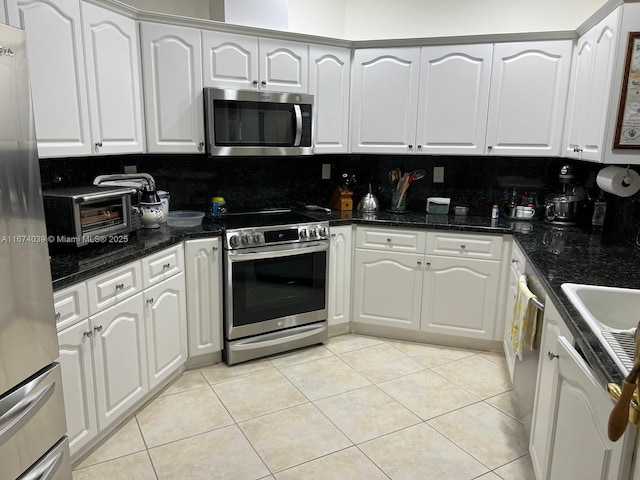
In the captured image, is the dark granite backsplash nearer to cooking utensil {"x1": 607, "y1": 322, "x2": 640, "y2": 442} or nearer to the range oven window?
the range oven window

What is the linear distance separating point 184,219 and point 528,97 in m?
2.39

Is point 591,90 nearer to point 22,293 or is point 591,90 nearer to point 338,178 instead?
Result: point 338,178

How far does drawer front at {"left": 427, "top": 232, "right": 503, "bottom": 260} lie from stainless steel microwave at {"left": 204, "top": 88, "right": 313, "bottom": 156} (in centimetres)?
107

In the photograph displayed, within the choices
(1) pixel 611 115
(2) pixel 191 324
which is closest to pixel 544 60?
(1) pixel 611 115

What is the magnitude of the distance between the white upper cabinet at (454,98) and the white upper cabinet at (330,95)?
0.53 m

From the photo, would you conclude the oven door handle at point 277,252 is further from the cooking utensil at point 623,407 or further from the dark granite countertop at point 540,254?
the cooking utensil at point 623,407

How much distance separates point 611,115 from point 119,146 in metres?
2.62

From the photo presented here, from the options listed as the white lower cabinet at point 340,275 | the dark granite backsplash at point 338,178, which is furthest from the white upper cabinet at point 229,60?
the white lower cabinet at point 340,275

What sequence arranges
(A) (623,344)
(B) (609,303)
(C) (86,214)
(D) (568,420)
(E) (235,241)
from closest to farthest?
(A) (623,344) < (D) (568,420) < (B) (609,303) < (C) (86,214) < (E) (235,241)

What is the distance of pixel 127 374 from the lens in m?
2.32

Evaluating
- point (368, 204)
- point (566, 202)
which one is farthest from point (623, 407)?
point (368, 204)

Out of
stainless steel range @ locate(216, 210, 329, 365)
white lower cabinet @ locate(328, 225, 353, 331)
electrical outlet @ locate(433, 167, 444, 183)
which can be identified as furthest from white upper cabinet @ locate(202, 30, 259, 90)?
electrical outlet @ locate(433, 167, 444, 183)

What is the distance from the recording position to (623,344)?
1.35 m

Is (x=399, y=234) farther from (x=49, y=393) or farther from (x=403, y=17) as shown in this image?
(x=49, y=393)
